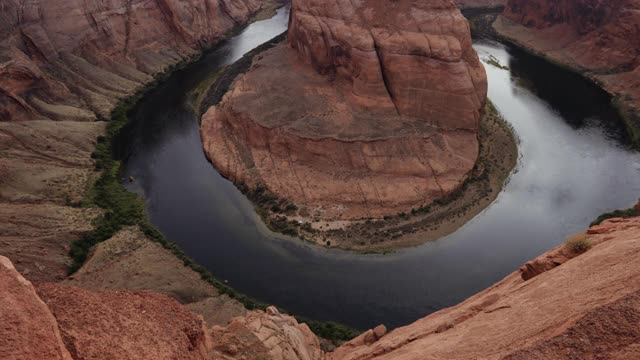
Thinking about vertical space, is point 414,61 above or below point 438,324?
above

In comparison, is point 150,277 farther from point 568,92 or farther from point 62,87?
point 568,92

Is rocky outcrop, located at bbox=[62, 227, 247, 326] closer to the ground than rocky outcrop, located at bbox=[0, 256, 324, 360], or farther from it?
closer to the ground

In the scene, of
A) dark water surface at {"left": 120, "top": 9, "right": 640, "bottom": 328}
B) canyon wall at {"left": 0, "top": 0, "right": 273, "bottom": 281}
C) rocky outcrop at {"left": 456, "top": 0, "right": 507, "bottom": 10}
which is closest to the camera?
dark water surface at {"left": 120, "top": 9, "right": 640, "bottom": 328}

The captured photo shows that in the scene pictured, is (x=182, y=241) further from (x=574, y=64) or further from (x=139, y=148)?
(x=574, y=64)

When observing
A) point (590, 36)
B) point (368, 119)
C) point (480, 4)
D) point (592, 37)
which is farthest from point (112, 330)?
point (480, 4)

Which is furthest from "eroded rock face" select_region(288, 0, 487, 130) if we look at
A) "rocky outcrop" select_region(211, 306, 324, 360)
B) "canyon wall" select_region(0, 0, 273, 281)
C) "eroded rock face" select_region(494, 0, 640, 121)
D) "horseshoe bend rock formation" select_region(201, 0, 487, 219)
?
"rocky outcrop" select_region(211, 306, 324, 360)

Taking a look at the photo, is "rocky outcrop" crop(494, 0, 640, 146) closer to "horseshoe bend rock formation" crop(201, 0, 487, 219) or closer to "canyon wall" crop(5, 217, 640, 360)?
"horseshoe bend rock formation" crop(201, 0, 487, 219)

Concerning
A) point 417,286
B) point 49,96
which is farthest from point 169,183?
point 417,286
